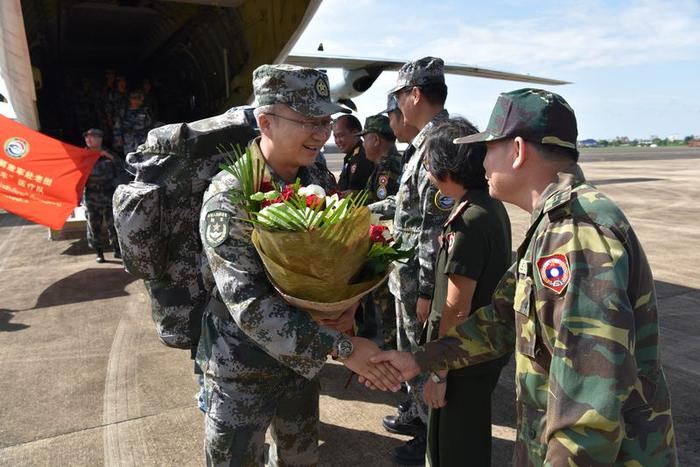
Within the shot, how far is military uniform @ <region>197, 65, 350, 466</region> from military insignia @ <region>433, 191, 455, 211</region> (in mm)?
864

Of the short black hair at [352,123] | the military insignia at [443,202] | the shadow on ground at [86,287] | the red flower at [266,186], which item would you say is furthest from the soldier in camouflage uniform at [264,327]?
the shadow on ground at [86,287]

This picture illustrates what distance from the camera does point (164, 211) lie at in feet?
8.32

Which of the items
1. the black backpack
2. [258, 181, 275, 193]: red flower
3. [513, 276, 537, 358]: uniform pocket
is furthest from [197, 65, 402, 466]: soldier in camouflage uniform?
[513, 276, 537, 358]: uniform pocket

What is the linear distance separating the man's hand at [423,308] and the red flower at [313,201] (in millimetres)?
1424

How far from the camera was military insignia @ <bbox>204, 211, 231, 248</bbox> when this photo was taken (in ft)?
5.92

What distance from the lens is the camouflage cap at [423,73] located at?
3.18 m

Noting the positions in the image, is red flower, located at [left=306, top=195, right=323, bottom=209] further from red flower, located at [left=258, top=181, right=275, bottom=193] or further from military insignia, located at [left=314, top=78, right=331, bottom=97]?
military insignia, located at [left=314, top=78, right=331, bottom=97]

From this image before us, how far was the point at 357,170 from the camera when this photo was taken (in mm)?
5832

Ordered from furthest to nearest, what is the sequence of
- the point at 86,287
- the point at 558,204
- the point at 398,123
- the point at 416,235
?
1. the point at 86,287
2. the point at 398,123
3. the point at 416,235
4. the point at 558,204

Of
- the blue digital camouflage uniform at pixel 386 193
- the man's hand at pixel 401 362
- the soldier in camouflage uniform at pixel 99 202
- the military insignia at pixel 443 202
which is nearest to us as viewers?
the man's hand at pixel 401 362

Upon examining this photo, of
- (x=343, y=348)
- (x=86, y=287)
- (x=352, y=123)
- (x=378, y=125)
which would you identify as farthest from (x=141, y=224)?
(x=86, y=287)

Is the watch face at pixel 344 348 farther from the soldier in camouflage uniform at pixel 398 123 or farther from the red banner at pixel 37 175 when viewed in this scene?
the red banner at pixel 37 175

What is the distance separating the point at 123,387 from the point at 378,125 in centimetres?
328

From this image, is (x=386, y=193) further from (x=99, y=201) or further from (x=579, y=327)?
(x=99, y=201)
